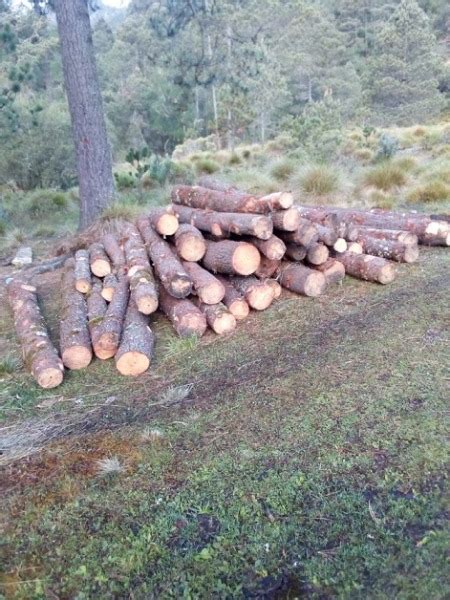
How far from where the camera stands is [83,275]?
16.1 feet

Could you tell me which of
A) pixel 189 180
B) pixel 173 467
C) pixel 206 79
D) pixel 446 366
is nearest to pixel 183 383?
pixel 173 467

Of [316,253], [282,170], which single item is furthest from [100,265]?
[282,170]

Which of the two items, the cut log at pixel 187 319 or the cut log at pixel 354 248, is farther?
the cut log at pixel 354 248

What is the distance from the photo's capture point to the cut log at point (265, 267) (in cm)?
457

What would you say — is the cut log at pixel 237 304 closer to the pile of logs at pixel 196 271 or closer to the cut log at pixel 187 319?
the pile of logs at pixel 196 271

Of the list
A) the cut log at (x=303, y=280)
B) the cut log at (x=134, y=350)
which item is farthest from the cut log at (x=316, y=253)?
the cut log at (x=134, y=350)

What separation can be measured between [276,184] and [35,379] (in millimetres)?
6787

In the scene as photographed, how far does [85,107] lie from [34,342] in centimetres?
482

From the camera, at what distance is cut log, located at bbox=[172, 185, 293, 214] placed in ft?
14.2

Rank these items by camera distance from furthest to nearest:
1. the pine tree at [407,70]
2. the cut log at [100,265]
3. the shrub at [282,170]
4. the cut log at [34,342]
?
the pine tree at [407,70] < the shrub at [282,170] < the cut log at [100,265] < the cut log at [34,342]

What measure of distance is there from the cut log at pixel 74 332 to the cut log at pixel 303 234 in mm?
2105

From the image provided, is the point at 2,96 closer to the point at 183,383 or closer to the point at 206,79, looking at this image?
the point at 206,79

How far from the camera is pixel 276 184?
361 inches

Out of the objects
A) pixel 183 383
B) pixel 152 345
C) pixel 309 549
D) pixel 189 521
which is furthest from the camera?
pixel 152 345
